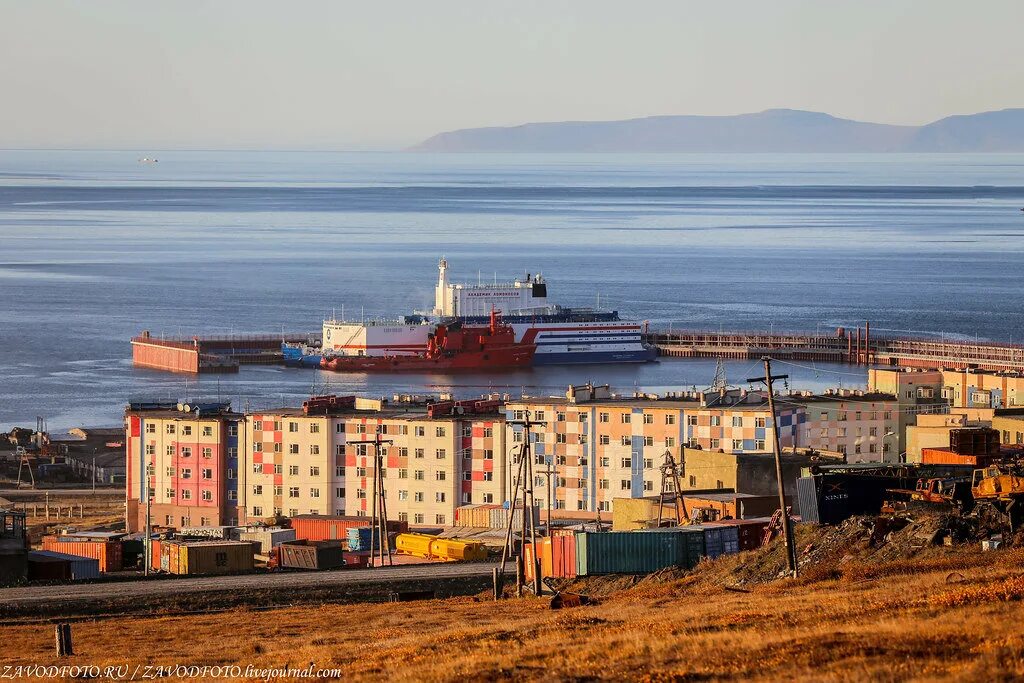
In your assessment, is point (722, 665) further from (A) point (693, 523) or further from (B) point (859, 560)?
(A) point (693, 523)

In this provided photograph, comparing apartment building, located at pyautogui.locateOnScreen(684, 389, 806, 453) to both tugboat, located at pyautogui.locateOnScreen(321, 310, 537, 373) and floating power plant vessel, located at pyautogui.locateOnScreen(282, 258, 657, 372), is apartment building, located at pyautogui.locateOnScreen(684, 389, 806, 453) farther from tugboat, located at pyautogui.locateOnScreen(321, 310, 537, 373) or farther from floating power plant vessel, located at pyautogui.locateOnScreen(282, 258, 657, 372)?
tugboat, located at pyautogui.locateOnScreen(321, 310, 537, 373)

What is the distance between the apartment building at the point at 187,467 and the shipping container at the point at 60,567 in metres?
12.1

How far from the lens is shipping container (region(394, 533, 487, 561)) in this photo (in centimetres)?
3192

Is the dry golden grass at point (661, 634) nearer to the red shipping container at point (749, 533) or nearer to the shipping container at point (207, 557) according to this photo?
the red shipping container at point (749, 533)

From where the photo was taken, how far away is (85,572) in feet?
97.3

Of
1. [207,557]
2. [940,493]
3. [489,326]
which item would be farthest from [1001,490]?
[489,326]

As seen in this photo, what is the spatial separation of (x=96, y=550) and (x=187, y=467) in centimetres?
1090

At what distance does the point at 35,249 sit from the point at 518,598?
13639 cm

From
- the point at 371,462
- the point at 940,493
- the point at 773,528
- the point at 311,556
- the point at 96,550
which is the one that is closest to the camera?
the point at 940,493

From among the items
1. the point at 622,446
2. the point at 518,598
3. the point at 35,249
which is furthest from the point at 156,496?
the point at 35,249

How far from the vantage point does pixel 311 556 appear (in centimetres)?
3102

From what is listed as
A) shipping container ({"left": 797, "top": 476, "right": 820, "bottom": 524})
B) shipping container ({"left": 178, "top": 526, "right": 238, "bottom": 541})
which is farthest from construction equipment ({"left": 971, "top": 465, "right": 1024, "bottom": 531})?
shipping container ({"left": 178, "top": 526, "right": 238, "bottom": 541})

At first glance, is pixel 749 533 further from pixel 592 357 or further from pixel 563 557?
pixel 592 357

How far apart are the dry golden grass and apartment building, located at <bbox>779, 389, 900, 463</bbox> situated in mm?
18491
